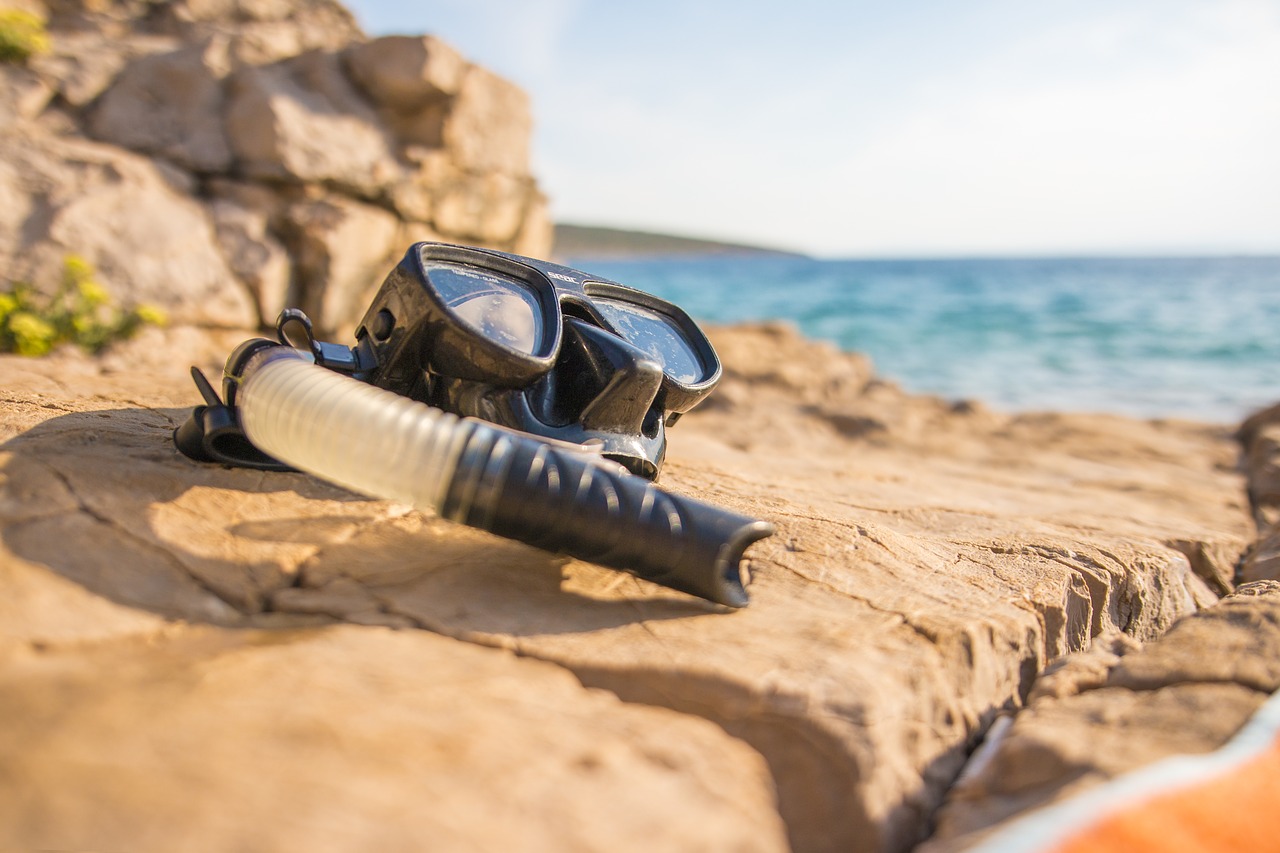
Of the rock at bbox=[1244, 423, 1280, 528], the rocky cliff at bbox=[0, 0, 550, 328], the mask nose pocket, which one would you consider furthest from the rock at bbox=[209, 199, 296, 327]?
the rock at bbox=[1244, 423, 1280, 528]

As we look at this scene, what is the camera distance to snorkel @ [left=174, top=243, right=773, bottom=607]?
58.5 inches

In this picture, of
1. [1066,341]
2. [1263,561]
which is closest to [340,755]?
[1263,561]

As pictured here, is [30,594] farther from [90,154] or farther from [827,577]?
[90,154]

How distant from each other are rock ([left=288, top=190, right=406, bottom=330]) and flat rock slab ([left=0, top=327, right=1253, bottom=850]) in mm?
2968

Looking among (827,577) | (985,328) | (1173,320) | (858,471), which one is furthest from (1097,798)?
(1173,320)

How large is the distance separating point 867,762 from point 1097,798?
0.32 m

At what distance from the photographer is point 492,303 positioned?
200cm

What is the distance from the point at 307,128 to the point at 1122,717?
604 centimetres

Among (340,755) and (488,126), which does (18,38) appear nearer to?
(488,126)

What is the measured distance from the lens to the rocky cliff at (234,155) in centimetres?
467

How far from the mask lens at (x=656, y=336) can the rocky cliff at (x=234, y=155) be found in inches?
147

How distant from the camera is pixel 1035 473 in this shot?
452cm

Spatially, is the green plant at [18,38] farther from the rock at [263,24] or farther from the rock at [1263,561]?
the rock at [1263,561]

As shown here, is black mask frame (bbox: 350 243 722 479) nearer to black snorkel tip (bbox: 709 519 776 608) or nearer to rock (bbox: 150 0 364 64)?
black snorkel tip (bbox: 709 519 776 608)
